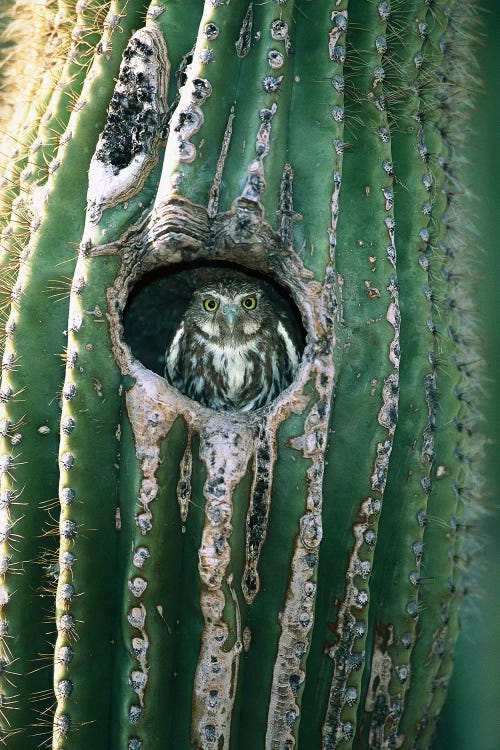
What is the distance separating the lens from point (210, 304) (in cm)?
291

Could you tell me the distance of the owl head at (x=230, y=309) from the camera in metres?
2.85

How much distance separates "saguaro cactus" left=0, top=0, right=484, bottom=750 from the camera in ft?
6.37

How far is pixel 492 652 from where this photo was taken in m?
2.75

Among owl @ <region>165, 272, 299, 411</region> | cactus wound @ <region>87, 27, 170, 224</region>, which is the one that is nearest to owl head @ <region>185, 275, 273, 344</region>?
owl @ <region>165, 272, 299, 411</region>

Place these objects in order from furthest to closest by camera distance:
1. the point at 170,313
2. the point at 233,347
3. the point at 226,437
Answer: the point at 170,313, the point at 233,347, the point at 226,437

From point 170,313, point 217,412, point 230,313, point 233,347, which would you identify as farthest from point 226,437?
point 170,313

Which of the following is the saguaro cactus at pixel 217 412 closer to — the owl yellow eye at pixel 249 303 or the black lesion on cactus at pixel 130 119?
the black lesion on cactus at pixel 130 119

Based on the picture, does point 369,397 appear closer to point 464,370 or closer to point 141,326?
point 464,370

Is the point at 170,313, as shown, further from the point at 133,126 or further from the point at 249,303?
the point at 133,126

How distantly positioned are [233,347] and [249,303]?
21 centimetres

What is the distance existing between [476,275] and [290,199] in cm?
108

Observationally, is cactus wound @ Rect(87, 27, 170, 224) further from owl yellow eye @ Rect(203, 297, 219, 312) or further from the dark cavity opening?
owl yellow eye @ Rect(203, 297, 219, 312)

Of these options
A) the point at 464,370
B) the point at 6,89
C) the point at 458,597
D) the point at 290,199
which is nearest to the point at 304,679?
the point at 458,597

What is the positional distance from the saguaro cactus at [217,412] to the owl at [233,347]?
2.59ft
